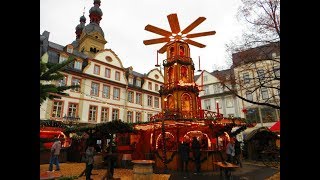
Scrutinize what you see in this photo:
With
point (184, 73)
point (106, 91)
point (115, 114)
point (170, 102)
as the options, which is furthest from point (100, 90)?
point (184, 73)

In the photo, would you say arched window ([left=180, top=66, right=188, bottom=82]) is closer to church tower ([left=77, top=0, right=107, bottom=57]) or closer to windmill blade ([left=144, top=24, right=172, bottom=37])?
windmill blade ([left=144, top=24, right=172, bottom=37])

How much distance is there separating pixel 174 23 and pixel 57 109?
59.7 feet

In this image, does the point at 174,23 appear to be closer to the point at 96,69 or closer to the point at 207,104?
the point at 96,69

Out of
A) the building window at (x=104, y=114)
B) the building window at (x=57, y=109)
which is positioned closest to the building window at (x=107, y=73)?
the building window at (x=104, y=114)

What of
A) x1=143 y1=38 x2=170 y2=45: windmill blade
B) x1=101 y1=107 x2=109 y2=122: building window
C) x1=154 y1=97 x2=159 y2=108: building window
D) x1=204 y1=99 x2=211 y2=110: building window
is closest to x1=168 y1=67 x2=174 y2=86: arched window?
x1=143 y1=38 x2=170 y2=45: windmill blade

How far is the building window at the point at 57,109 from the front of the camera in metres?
25.5

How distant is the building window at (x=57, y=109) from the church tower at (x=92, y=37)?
17459mm

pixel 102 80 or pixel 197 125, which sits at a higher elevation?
pixel 102 80

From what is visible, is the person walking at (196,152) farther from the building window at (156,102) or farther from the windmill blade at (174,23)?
the building window at (156,102)
